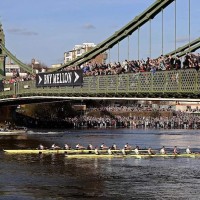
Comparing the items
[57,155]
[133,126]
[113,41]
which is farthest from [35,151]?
[133,126]

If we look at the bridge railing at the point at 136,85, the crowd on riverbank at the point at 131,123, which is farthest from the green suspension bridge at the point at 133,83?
the crowd on riverbank at the point at 131,123

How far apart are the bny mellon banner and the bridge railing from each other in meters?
0.57

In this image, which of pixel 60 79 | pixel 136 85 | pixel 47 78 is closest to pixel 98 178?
pixel 136 85

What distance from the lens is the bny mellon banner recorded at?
81.2 m

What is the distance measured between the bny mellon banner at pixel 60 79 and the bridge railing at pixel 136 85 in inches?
22.3

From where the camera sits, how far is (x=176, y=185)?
52.6 m

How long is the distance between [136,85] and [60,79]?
67.0 feet

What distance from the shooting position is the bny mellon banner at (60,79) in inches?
3198

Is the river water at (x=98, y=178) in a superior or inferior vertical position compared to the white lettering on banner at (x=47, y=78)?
inferior

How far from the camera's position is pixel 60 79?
282 feet

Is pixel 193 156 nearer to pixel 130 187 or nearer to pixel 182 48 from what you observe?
pixel 182 48

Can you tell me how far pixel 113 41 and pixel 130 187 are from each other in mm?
33404

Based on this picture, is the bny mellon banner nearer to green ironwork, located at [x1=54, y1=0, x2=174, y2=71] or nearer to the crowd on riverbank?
green ironwork, located at [x1=54, y1=0, x2=174, y2=71]

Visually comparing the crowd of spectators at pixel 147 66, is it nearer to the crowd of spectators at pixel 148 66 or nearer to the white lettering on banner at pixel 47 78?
the crowd of spectators at pixel 148 66
